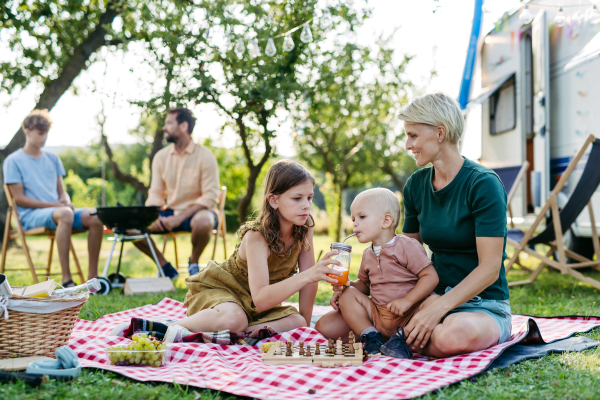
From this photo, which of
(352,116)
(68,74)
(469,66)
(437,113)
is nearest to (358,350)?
(437,113)

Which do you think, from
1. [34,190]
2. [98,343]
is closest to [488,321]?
[98,343]

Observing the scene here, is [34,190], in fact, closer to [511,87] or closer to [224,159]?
[511,87]

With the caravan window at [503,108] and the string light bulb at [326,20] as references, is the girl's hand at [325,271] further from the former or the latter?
the caravan window at [503,108]

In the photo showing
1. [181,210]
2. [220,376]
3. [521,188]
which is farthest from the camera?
[521,188]

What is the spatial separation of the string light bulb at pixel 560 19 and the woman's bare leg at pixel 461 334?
4.08 metres

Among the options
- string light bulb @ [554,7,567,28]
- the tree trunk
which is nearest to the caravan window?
string light bulb @ [554,7,567,28]

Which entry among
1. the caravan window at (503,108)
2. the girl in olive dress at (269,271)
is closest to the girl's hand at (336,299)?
the girl in olive dress at (269,271)

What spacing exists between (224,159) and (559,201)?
1243 cm

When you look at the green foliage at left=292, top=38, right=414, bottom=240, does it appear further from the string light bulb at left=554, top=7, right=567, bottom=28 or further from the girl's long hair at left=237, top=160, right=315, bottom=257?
the girl's long hair at left=237, top=160, right=315, bottom=257

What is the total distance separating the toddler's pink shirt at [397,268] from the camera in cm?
242

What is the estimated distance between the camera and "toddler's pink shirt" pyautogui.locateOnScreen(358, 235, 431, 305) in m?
2.42

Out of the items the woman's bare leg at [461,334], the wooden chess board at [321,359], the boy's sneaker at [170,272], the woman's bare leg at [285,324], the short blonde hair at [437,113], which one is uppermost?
the short blonde hair at [437,113]

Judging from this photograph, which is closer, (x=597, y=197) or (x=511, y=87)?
(x=597, y=197)

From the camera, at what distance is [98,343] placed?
104 inches
